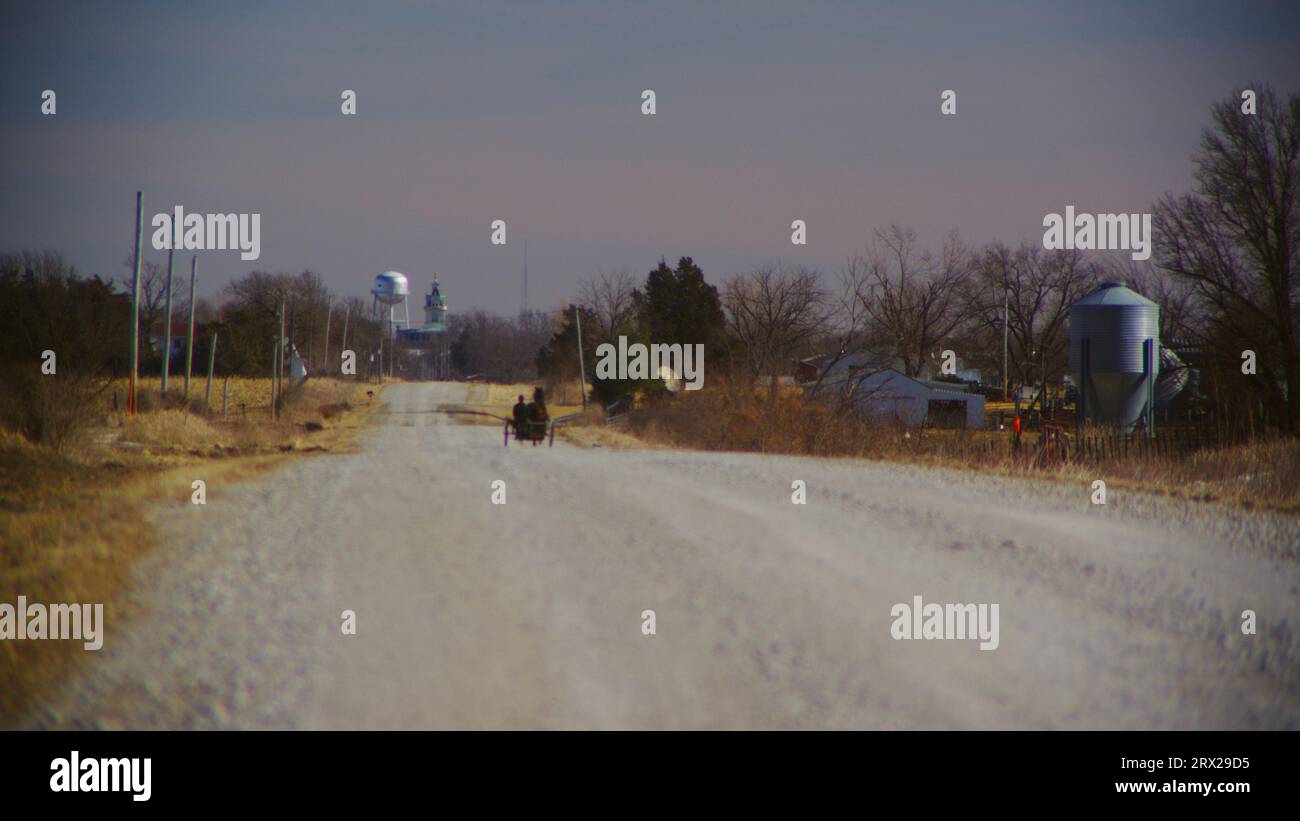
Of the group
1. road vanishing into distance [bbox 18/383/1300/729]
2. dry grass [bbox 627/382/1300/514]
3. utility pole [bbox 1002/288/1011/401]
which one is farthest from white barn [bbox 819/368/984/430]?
road vanishing into distance [bbox 18/383/1300/729]

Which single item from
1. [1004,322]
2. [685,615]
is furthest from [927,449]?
[1004,322]

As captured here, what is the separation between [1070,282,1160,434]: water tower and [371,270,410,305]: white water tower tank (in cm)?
8538

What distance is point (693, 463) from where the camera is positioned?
58.5ft

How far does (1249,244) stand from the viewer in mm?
41625

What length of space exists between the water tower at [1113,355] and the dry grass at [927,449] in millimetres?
9554

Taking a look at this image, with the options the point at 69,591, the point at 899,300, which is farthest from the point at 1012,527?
the point at 899,300

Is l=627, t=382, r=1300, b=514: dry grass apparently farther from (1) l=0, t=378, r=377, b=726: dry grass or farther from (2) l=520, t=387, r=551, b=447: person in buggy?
(1) l=0, t=378, r=377, b=726: dry grass

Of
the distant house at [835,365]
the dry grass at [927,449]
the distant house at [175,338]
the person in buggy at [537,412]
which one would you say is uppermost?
the distant house at [175,338]

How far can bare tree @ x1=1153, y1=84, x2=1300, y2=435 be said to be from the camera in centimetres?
3928

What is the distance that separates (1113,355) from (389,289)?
8748cm

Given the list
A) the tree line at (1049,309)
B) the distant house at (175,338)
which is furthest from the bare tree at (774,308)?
the distant house at (175,338)

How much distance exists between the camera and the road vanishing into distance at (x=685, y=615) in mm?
6383

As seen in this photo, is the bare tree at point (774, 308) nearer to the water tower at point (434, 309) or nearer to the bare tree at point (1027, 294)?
the bare tree at point (1027, 294)
